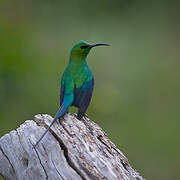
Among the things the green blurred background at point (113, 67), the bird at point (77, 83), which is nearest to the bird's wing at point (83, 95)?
the bird at point (77, 83)

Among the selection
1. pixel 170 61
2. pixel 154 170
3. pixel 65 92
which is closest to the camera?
pixel 65 92

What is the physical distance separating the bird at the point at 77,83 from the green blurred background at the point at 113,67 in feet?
8.03

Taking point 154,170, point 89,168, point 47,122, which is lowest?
point 154,170

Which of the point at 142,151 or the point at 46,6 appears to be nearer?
the point at 142,151

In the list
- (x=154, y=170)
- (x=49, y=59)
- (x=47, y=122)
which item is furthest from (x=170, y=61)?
(x=47, y=122)

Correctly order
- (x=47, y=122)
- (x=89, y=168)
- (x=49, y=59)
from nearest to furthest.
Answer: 1. (x=89, y=168)
2. (x=47, y=122)
3. (x=49, y=59)

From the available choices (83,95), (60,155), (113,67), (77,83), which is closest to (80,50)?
(77,83)

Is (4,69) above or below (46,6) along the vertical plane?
below

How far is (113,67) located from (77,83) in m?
4.56

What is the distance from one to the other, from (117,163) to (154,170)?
10.9ft

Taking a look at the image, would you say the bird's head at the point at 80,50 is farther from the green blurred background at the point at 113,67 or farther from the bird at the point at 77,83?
the green blurred background at the point at 113,67

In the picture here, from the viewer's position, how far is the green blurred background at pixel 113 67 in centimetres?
689

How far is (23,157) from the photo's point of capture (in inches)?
128

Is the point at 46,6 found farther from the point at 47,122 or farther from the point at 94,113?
the point at 47,122
